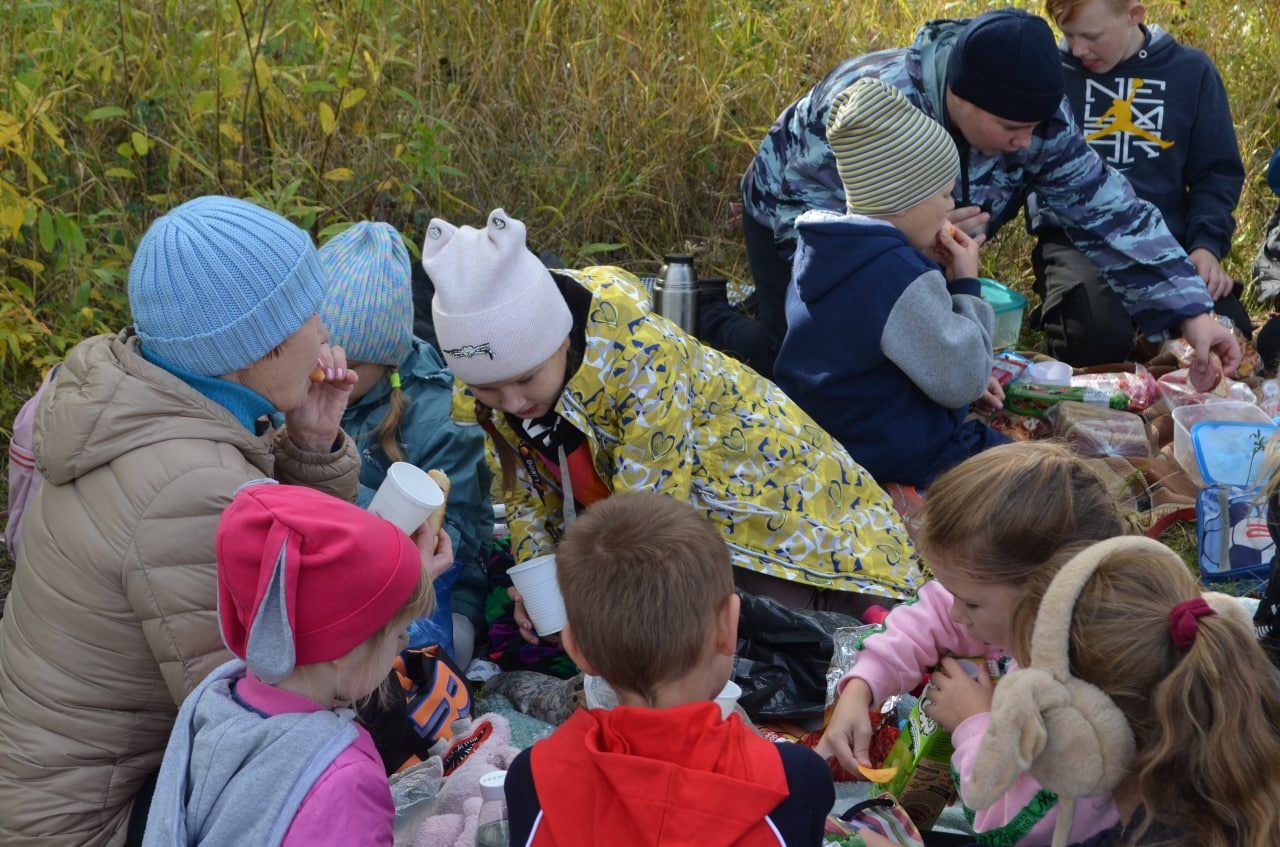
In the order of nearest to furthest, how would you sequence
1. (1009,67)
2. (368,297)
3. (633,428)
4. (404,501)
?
(404,501) < (633,428) < (368,297) < (1009,67)

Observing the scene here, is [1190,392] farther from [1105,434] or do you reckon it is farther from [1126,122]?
[1126,122]

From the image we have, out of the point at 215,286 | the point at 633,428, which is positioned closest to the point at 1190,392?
the point at 633,428

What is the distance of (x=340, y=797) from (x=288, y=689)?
0.19 metres

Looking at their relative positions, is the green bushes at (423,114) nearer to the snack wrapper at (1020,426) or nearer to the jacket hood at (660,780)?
the snack wrapper at (1020,426)

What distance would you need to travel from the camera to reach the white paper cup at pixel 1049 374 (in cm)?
403

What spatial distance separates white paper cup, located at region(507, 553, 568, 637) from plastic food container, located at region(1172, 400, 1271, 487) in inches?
79.6

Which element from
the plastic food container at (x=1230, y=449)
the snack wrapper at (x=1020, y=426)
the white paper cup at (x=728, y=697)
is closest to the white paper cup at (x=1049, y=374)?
the snack wrapper at (x=1020, y=426)

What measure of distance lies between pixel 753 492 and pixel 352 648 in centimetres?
137

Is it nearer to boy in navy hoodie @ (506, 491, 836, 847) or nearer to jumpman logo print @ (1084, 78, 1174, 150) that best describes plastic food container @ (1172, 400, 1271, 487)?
jumpman logo print @ (1084, 78, 1174, 150)

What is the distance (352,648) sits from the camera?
1785 millimetres

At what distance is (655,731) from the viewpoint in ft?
5.06

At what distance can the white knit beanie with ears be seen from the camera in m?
2.50

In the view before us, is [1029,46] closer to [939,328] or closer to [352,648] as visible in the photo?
[939,328]

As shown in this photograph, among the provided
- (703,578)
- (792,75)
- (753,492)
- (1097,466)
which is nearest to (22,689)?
(703,578)
